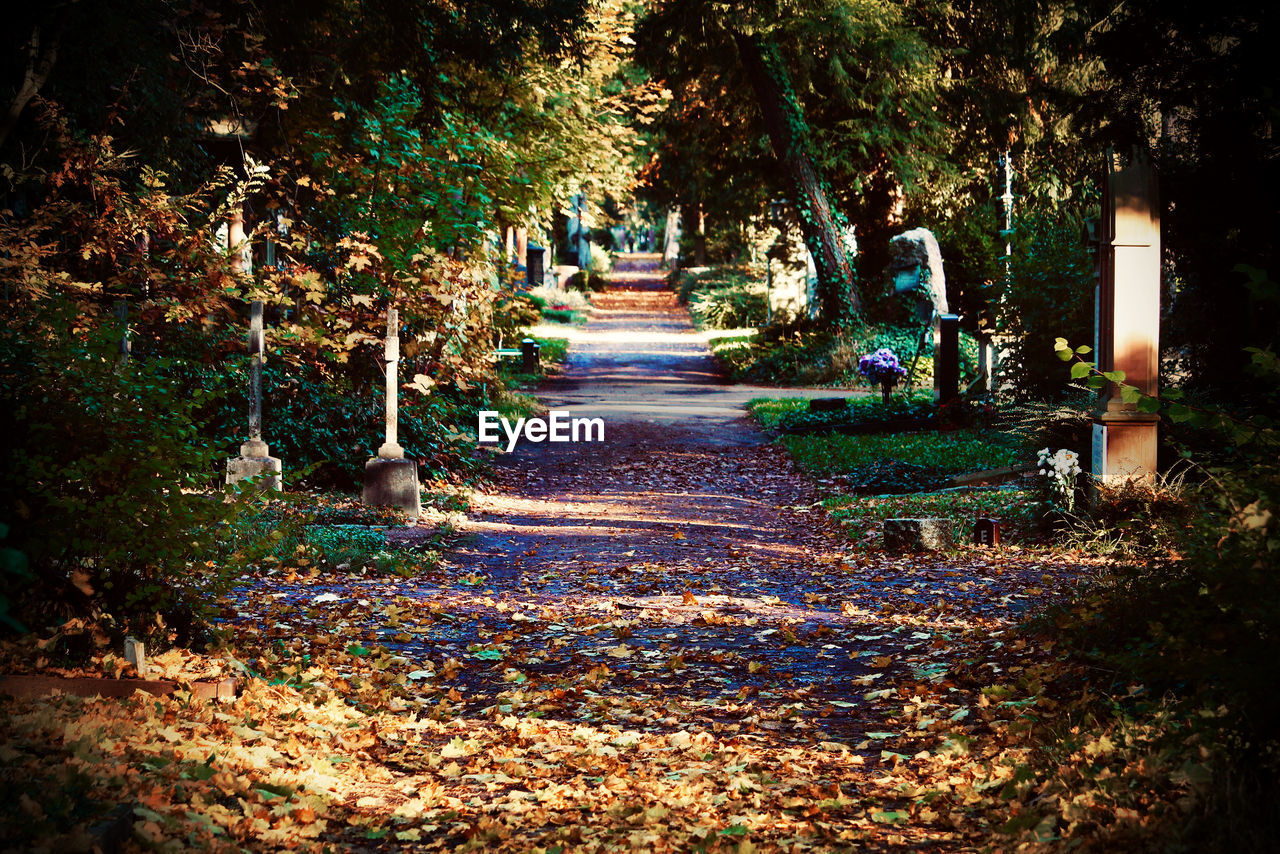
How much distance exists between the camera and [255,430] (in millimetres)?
10984

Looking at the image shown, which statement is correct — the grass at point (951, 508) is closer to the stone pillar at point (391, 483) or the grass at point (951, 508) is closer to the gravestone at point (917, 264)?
the stone pillar at point (391, 483)

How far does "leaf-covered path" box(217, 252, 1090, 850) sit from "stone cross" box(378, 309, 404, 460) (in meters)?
1.02

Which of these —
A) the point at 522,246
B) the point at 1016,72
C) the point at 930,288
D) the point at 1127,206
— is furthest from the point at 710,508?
the point at 522,246

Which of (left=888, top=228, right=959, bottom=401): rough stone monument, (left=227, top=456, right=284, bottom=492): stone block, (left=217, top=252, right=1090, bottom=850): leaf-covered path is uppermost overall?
(left=888, top=228, right=959, bottom=401): rough stone monument

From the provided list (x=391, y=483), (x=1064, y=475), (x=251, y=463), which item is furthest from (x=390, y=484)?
(x=1064, y=475)

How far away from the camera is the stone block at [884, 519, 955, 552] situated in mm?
9727

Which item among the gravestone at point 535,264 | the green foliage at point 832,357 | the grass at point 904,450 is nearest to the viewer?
A: the grass at point 904,450

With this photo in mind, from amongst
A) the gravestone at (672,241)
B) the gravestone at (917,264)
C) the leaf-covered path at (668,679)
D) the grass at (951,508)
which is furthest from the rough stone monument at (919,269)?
the gravestone at (672,241)

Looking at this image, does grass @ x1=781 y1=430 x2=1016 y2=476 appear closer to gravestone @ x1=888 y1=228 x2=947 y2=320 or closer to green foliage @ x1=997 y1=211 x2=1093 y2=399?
green foliage @ x1=997 y1=211 x2=1093 y2=399

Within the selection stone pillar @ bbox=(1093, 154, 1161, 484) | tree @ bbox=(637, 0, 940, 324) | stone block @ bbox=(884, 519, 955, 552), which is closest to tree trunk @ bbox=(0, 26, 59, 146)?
stone block @ bbox=(884, 519, 955, 552)

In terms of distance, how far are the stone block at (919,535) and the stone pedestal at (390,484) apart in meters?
4.33

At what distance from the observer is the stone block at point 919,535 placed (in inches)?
383

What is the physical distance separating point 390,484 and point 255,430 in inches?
52.1

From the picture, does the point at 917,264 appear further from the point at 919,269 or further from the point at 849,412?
the point at 849,412
